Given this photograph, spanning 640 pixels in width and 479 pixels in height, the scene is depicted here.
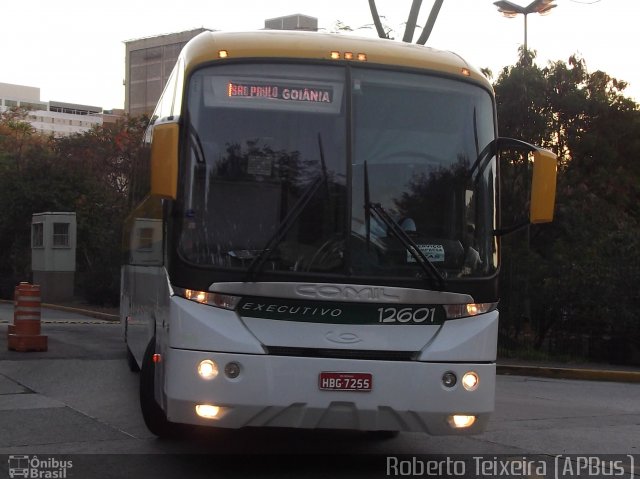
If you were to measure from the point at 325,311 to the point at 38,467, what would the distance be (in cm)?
256

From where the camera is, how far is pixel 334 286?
647 cm

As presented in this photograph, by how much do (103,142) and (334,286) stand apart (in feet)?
145

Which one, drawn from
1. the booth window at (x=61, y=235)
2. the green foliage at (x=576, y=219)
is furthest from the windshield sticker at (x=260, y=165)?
the booth window at (x=61, y=235)

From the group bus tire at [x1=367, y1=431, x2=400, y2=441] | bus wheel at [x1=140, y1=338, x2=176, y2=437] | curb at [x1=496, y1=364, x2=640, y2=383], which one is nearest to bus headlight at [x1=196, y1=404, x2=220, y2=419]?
bus wheel at [x1=140, y1=338, x2=176, y2=437]

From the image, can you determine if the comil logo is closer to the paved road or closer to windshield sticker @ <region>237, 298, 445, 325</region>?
the paved road

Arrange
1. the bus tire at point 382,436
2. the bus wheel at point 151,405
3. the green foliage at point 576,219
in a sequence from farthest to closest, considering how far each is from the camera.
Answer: the green foliage at point 576,219 → the bus tire at point 382,436 → the bus wheel at point 151,405

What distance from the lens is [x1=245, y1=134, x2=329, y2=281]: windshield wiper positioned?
6406mm

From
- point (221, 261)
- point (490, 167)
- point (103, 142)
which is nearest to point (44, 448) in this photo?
point (221, 261)

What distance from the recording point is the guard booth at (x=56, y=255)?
110ft

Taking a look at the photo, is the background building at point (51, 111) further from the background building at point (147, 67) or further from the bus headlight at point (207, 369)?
the bus headlight at point (207, 369)

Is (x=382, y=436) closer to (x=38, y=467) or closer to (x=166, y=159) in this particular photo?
(x=38, y=467)

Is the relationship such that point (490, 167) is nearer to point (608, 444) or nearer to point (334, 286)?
point (334, 286)

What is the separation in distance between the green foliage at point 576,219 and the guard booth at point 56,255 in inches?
663

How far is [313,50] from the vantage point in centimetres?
698
